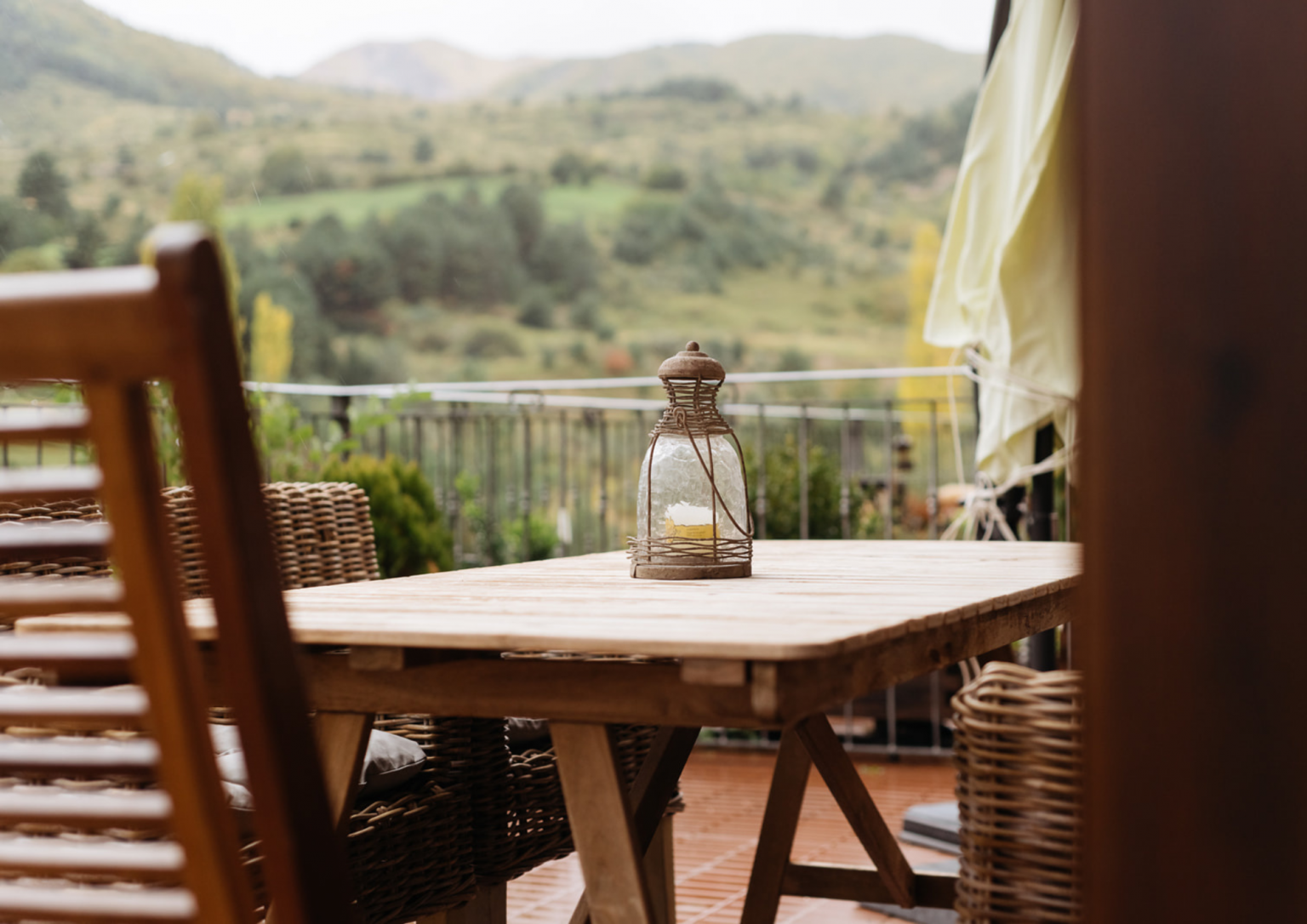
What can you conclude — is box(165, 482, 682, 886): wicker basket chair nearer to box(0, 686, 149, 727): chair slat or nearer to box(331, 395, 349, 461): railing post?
box(0, 686, 149, 727): chair slat

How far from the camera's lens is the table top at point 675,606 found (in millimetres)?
974

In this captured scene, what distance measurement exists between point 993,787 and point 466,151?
3015 centimetres

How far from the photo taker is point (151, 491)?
62cm

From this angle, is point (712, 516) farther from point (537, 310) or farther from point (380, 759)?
point (537, 310)

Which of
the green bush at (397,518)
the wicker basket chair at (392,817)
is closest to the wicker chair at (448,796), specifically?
the wicker basket chair at (392,817)

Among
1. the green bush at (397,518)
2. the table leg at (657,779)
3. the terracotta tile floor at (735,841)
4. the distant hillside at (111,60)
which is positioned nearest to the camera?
the table leg at (657,779)

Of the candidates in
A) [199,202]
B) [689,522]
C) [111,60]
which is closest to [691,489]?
[689,522]

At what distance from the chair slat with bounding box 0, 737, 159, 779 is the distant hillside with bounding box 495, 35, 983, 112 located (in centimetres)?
3225

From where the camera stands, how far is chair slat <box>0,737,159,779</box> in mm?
655

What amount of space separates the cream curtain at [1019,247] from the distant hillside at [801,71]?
29696 millimetres

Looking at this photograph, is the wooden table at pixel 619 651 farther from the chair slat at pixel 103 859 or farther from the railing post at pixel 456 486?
the railing post at pixel 456 486

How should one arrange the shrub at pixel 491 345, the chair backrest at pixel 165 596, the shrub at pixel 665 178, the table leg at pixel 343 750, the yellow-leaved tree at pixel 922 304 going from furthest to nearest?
1. the shrub at pixel 665 178
2. the shrub at pixel 491 345
3. the yellow-leaved tree at pixel 922 304
4. the table leg at pixel 343 750
5. the chair backrest at pixel 165 596

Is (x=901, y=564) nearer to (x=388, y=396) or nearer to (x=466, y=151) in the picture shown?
(x=388, y=396)

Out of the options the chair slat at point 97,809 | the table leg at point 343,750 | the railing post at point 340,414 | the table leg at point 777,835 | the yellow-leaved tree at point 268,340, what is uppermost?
the yellow-leaved tree at point 268,340
